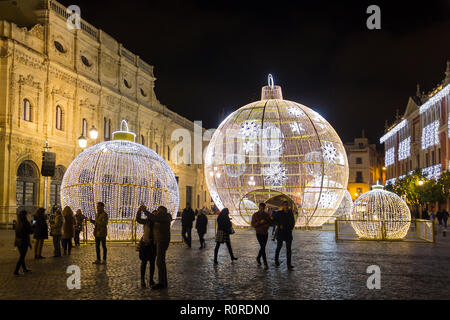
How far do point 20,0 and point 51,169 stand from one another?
20803 mm

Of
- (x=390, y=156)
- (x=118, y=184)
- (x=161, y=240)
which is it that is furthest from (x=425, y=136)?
(x=161, y=240)

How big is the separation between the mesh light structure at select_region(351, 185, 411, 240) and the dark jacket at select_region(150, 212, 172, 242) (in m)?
11.9

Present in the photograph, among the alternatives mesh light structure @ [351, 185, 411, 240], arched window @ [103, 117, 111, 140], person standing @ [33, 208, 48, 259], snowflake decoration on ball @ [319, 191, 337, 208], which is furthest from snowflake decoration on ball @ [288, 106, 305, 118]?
arched window @ [103, 117, 111, 140]

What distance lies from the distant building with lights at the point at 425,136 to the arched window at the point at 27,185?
31.5 m

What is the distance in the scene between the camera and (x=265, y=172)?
22750 mm

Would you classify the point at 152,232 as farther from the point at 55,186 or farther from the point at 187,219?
the point at 55,186

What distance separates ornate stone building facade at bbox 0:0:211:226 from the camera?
29.5m

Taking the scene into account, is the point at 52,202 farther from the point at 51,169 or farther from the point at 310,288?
the point at 310,288

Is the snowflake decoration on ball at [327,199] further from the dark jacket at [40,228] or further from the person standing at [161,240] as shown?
the person standing at [161,240]

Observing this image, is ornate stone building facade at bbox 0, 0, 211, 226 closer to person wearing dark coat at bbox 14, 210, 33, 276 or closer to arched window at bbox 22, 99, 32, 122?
arched window at bbox 22, 99, 32, 122

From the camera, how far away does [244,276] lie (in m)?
10.3

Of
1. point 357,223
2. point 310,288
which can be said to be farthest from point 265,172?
→ point 310,288

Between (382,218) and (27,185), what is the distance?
21.5 meters

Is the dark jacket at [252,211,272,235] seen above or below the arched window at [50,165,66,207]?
below
